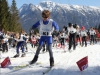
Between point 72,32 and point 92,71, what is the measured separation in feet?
30.4

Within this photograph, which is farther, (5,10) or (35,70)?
(5,10)

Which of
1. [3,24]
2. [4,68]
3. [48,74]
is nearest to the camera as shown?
[48,74]

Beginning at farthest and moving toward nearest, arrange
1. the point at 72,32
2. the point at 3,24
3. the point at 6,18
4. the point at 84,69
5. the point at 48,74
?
the point at 6,18
the point at 3,24
the point at 72,32
the point at 84,69
the point at 48,74

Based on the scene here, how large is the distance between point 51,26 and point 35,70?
6.03 feet

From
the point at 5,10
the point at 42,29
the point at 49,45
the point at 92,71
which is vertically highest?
the point at 5,10

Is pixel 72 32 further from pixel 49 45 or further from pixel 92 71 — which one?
pixel 92 71

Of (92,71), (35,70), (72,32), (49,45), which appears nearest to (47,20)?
(49,45)

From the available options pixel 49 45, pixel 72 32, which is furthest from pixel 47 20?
pixel 72 32

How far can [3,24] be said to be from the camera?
56781 millimetres

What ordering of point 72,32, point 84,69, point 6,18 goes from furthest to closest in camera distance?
point 6,18 < point 72,32 < point 84,69

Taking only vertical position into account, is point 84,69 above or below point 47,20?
below

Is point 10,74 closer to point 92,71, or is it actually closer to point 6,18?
point 92,71

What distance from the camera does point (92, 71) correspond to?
26.0ft

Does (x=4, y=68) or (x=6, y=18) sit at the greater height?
(x=6, y=18)
